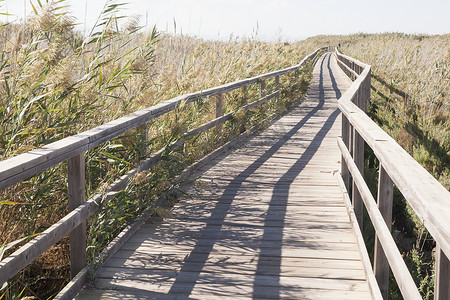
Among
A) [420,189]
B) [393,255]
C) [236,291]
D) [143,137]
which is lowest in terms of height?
[236,291]

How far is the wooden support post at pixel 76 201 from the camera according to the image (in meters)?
3.22

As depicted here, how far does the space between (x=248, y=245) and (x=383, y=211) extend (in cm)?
142

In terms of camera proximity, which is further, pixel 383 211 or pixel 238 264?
pixel 238 264

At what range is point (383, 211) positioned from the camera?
3084 millimetres

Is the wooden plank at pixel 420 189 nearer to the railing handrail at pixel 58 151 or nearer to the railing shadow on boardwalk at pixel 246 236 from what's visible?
the railing shadow on boardwalk at pixel 246 236

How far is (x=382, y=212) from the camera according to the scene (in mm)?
3094

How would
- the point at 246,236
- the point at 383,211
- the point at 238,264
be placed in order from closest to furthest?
the point at 383,211, the point at 238,264, the point at 246,236

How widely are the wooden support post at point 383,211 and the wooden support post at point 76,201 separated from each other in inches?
72.2

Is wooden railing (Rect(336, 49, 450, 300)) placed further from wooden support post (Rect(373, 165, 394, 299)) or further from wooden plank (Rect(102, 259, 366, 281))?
wooden plank (Rect(102, 259, 366, 281))

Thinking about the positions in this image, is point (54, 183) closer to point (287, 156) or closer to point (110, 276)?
point (110, 276)

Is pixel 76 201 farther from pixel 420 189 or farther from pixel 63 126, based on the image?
pixel 420 189

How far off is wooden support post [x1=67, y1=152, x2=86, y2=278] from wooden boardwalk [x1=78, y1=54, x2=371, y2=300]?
194 mm

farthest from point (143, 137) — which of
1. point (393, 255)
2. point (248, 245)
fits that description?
point (393, 255)

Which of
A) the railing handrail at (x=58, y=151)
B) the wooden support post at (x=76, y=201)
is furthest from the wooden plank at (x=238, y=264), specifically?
the railing handrail at (x=58, y=151)
